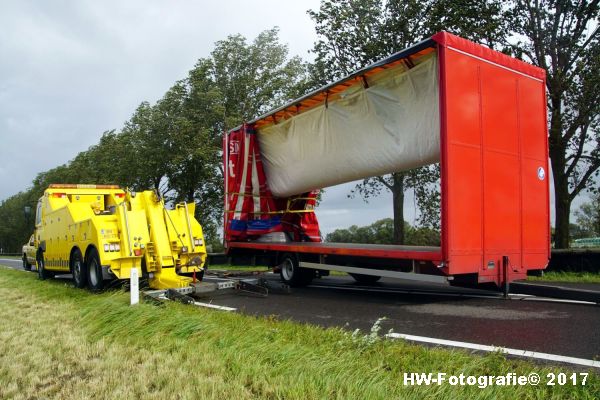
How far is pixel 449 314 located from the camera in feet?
22.0

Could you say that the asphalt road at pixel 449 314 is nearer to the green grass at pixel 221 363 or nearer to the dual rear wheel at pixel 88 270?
the green grass at pixel 221 363

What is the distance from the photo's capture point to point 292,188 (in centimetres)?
1182

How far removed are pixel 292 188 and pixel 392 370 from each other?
27.4ft

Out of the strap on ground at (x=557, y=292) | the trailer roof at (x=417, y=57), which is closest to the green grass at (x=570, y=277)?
the strap on ground at (x=557, y=292)

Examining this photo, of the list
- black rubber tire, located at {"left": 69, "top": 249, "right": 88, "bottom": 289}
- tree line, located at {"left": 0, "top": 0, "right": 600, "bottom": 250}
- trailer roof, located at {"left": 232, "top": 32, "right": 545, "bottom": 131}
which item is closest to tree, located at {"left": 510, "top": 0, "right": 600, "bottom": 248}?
tree line, located at {"left": 0, "top": 0, "right": 600, "bottom": 250}

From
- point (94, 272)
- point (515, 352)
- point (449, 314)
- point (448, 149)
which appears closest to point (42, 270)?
point (94, 272)

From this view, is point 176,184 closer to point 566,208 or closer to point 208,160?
point 208,160

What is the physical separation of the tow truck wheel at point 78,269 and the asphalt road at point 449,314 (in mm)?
3255

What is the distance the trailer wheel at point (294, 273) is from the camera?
10.4m

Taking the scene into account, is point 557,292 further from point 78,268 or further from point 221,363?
point 78,268

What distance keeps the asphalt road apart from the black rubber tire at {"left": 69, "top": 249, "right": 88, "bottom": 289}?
10.6ft

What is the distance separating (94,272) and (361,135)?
596cm

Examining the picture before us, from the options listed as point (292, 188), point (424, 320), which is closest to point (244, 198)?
point (292, 188)

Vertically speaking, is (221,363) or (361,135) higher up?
(361,135)
